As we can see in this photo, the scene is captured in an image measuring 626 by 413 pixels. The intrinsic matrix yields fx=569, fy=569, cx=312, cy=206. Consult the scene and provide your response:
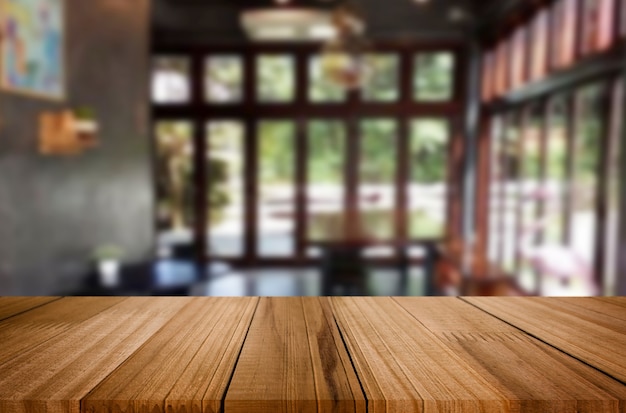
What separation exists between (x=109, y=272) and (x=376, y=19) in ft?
→ 5.80

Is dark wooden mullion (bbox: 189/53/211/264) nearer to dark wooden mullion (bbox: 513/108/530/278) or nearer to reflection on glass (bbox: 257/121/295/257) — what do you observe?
reflection on glass (bbox: 257/121/295/257)

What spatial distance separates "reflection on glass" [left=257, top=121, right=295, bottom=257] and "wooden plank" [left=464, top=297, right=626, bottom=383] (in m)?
2.12

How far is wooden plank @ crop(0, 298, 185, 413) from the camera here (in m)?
0.37

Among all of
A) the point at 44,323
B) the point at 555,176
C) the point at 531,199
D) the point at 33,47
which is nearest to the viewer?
the point at 44,323

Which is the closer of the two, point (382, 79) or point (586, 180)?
point (586, 180)

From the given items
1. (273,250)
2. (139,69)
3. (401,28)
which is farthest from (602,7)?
(139,69)

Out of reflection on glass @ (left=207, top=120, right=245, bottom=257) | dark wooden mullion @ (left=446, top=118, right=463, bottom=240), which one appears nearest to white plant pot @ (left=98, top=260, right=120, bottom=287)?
reflection on glass @ (left=207, top=120, right=245, bottom=257)

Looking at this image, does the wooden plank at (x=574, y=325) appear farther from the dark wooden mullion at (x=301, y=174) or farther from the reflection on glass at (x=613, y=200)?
the dark wooden mullion at (x=301, y=174)

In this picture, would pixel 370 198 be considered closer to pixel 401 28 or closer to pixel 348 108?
pixel 348 108

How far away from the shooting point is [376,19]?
2.71m

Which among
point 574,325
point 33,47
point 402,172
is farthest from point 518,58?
point 574,325

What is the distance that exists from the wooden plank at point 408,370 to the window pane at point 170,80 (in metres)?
2.33

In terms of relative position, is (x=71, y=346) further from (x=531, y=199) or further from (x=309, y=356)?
(x=531, y=199)

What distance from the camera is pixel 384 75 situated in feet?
8.96
